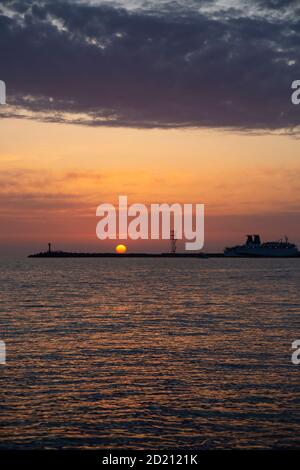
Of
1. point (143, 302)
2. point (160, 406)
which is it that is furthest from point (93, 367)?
point (143, 302)

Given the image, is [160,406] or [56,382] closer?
[160,406]

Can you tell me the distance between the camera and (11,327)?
47.1 metres

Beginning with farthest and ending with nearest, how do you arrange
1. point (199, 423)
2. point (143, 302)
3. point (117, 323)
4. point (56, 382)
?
point (143, 302) → point (117, 323) → point (56, 382) → point (199, 423)

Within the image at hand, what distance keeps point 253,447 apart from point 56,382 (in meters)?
11.8

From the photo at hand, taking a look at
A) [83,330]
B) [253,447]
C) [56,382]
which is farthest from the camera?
[83,330]

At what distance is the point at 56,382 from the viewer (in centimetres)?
2731

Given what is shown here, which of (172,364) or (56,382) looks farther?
(172,364)

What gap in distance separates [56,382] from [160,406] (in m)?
6.33

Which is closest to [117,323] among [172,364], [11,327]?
[11,327]
